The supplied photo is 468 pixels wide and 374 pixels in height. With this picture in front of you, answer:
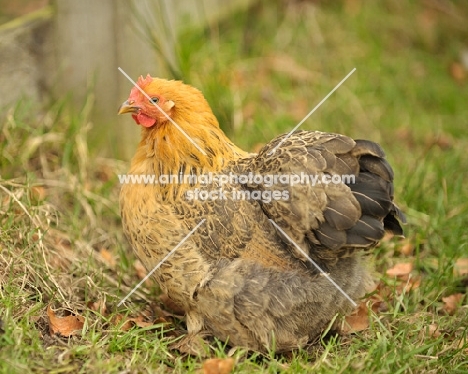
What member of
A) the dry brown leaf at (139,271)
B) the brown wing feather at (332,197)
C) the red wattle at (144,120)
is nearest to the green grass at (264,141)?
the dry brown leaf at (139,271)

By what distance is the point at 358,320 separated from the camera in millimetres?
3631

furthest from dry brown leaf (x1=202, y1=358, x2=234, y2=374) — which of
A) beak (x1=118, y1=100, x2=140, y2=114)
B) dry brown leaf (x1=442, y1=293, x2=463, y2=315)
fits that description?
dry brown leaf (x1=442, y1=293, x2=463, y2=315)

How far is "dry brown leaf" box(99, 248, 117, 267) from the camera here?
3.93 m

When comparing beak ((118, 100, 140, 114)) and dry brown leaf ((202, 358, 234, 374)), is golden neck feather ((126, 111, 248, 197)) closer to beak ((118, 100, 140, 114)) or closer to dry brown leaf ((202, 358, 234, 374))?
beak ((118, 100, 140, 114))

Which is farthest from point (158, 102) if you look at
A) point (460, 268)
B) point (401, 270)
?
point (460, 268)

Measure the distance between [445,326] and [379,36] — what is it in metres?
4.17

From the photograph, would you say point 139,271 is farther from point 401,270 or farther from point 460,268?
point 460,268

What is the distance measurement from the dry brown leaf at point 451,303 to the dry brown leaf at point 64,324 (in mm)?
2053

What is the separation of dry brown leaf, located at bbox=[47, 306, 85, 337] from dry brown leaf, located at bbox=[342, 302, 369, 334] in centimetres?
140

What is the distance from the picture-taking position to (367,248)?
322 centimetres

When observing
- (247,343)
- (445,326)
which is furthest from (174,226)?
(445,326)

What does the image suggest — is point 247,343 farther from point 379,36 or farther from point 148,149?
point 379,36

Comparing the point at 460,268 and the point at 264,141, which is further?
the point at 264,141

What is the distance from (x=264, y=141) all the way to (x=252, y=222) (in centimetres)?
191
